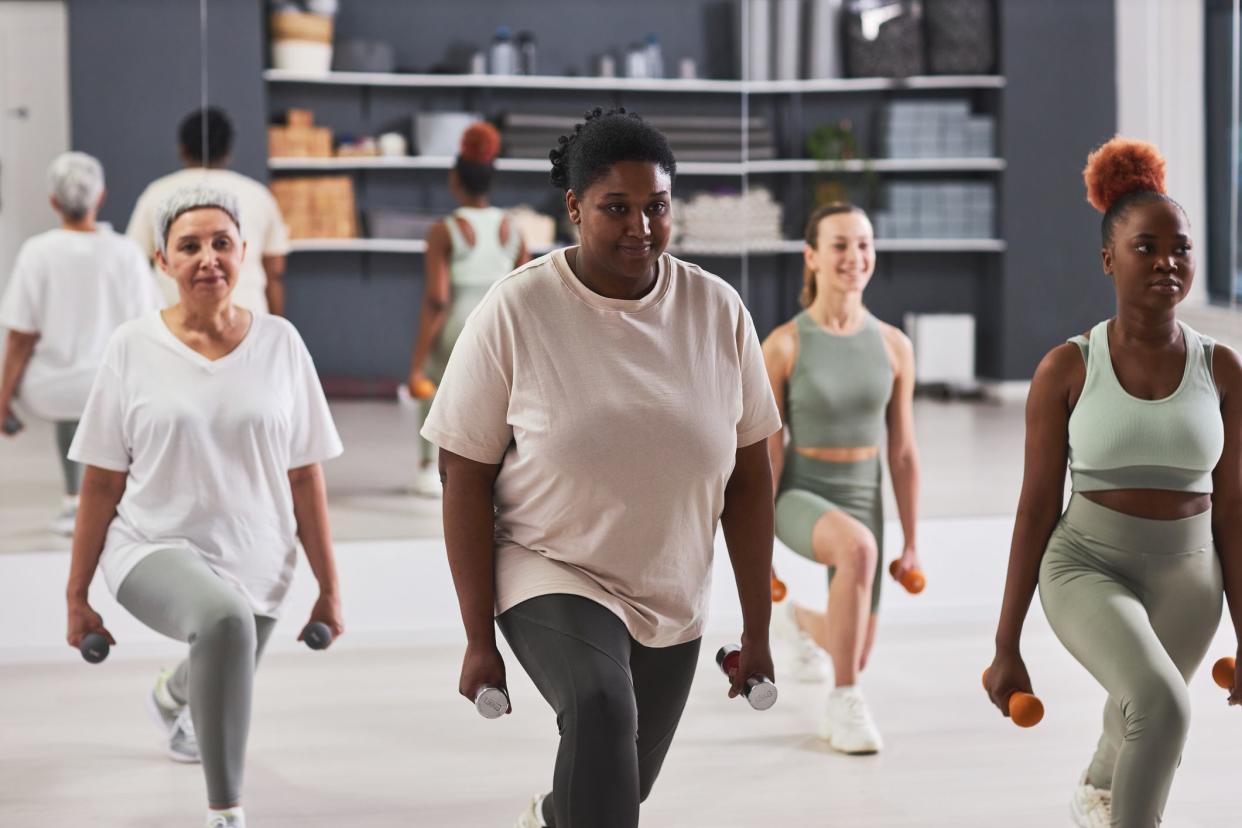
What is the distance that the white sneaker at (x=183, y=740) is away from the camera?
4.12m

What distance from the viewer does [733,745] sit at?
4.25 metres

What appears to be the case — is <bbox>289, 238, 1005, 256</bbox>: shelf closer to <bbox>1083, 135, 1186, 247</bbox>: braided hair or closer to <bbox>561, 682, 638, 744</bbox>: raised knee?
<bbox>1083, 135, 1186, 247</bbox>: braided hair

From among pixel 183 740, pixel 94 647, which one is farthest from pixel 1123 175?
pixel 183 740

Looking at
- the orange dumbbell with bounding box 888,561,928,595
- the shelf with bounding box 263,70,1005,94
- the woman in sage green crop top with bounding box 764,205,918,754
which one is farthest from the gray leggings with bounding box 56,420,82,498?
the orange dumbbell with bounding box 888,561,928,595

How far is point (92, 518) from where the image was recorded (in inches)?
132

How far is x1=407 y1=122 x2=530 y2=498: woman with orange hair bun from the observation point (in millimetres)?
5746

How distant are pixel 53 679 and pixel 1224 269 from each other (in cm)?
469

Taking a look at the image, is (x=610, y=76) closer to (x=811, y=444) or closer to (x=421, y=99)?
(x=421, y=99)

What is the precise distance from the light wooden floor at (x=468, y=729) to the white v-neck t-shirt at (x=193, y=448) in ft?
2.21

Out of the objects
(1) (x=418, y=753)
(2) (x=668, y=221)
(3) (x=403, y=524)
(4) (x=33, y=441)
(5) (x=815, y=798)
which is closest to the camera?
(2) (x=668, y=221)

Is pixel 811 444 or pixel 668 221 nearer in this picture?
pixel 668 221

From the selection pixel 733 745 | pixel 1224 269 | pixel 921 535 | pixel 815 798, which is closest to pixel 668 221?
pixel 815 798

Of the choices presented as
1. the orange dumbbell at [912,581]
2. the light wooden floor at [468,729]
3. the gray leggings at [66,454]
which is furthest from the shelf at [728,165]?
the orange dumbbell at [912,581]

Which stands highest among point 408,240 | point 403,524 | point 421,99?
point 421,99
